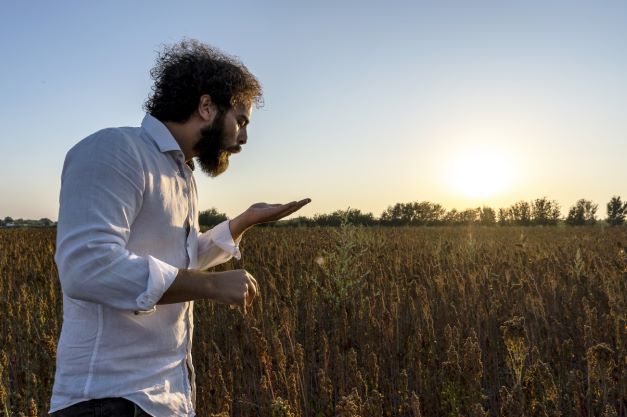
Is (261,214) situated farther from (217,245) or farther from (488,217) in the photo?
(488,217)

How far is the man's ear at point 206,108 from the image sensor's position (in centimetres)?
190

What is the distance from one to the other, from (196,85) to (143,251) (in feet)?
2.29

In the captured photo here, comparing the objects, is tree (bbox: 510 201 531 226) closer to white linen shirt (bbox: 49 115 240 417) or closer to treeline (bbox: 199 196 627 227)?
treeline (bbox: 199 196 627 227)

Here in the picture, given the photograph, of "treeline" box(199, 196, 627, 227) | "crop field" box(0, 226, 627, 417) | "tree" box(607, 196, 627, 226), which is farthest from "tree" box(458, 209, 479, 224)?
"crop field" box(0, 226, 627, 417)

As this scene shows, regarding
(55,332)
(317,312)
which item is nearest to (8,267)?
(55,332)

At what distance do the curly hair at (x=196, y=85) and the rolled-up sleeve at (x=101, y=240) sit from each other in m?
0.50

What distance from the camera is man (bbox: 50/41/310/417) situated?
1.38 m

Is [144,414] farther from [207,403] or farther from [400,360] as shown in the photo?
[400,360]

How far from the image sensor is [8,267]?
8.27 m

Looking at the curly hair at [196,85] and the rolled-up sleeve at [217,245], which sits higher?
the curly hair at [196,85]

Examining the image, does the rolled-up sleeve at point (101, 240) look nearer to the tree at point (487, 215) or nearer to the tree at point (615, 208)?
the tree at point (487, 215)

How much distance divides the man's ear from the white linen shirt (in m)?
0.15

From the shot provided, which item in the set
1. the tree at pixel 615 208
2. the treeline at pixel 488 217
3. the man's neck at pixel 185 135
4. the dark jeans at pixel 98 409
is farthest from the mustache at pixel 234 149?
the tree at pixel 615 208

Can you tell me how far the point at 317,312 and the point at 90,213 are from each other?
3.92 meters
